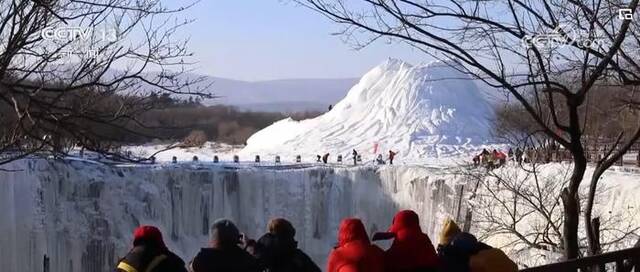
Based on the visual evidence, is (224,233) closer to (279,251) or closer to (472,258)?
(279,251)

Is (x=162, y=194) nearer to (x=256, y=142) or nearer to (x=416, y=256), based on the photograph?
(x=256, y=142)

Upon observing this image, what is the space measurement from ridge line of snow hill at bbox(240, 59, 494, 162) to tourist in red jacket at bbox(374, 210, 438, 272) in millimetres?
32716

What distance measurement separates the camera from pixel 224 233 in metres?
4.82

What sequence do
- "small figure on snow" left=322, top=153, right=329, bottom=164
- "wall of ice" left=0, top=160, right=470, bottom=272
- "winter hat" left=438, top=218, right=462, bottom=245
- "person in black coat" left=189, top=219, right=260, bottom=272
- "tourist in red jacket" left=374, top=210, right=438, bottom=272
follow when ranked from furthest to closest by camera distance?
1. "small figure on snow" left=322, top=153, right=329, bottom=164
2. "wall of ice" left=0, top=160, right=470, bottom=272
3. "winter hat" left=438, top=218, right=462, bottom=245
4. "tourist in red jacket" left=374, top=210, right=438, bottom=272
5. "person in black coat" left=189, top=219, right=260, bottom=272

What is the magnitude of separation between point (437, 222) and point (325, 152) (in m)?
12.2

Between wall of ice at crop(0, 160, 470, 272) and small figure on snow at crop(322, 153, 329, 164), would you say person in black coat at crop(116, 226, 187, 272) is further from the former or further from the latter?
small figure on snow at crop(322, 153, 329, 164)

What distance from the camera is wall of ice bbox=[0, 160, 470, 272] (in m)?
25.7

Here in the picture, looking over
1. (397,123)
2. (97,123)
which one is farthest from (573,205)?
(397,123)

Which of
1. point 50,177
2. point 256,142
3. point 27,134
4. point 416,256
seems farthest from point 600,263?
point 256,142

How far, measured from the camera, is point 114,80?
5.39 m

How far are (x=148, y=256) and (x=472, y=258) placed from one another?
1.80m

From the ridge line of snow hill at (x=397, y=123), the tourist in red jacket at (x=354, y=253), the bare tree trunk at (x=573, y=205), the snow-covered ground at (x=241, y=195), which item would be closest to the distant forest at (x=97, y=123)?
the tourist in red jacket at (x=354, y=253)

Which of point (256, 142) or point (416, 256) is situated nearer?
point (416, 256)

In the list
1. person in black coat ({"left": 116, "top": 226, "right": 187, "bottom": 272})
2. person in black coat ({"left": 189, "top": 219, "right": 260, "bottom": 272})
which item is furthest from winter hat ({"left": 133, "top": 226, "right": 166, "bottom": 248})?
person in black coat ({"left": 189, "top": 219, "right": 260, "bottom": 272})
